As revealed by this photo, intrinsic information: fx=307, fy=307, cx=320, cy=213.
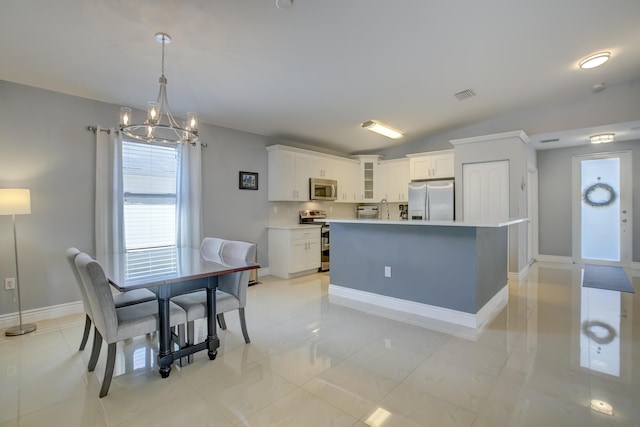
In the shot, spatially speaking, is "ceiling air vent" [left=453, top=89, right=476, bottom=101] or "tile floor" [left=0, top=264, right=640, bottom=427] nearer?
"tile floor" [left=0, top=264, right=640, bottom=427]

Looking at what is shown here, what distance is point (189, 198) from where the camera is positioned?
4219 millimetres

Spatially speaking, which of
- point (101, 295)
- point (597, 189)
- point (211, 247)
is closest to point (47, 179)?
point (211, 247)

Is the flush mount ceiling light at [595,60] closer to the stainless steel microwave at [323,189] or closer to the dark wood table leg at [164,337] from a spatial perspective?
the stainless steel microwave at [323,189]

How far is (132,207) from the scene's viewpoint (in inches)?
151

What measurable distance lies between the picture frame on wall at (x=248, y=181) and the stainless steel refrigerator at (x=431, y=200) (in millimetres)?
2892

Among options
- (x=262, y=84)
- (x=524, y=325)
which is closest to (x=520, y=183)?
(x=524, y=325)

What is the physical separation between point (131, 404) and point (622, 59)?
584 cm

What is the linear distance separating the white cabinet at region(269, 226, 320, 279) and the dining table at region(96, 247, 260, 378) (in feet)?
7.45

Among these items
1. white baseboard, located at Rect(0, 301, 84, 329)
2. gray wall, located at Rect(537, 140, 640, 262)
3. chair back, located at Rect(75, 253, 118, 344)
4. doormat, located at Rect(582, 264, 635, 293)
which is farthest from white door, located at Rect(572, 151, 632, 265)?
white baseboard, located at Rect(0, 301, 84, 329)

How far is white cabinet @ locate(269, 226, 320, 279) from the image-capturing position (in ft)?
16.6

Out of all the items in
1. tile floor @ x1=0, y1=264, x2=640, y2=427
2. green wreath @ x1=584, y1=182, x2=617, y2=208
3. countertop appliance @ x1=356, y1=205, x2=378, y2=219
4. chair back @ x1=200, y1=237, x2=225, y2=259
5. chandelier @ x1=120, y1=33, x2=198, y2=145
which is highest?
chandelier @ x1=120, y1=33, x2=198, y2=145

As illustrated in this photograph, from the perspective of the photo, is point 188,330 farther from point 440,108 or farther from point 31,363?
point 440,108

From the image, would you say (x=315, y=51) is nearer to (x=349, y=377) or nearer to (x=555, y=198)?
(x=349, y=377)

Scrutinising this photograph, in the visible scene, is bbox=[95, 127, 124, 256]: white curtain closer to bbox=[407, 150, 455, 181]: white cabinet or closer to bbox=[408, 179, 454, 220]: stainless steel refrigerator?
bbox=[408, 179, 454, 220]: stainless steel refrigerator
